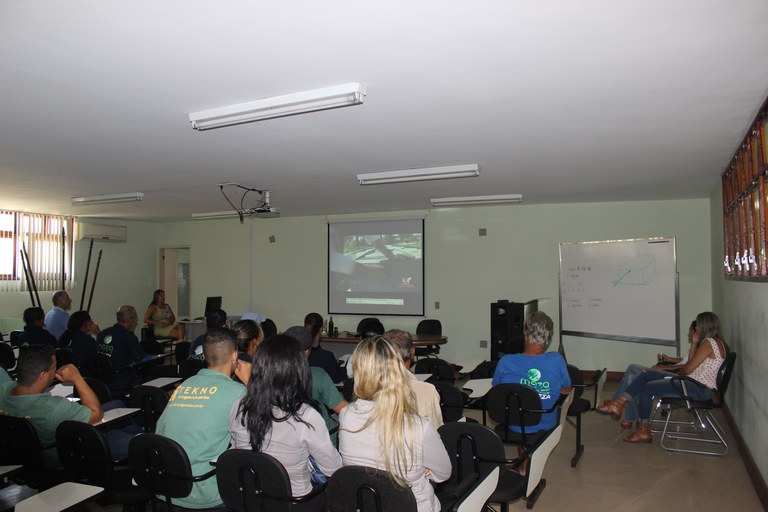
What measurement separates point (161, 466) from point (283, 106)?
2036 millimetres

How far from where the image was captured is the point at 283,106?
315 centimetres

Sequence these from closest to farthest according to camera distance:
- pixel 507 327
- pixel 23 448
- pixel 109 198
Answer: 1. pixel 23 448
2. pixel 109 198
3. pixel 507 327

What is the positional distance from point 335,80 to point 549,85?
120 centimetres

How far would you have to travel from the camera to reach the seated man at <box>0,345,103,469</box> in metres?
2.94

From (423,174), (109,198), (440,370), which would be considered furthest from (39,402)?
(109,198)

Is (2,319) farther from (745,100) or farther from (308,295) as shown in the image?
(745,100)

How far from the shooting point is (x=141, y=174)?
18.4 feet

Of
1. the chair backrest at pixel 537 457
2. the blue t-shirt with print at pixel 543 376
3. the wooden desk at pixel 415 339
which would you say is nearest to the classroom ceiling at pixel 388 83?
the blue t-shirt with print at pixel 543 376

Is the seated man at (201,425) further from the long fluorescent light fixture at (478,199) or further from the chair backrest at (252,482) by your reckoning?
the long fluorescent light fixture at (478,199)

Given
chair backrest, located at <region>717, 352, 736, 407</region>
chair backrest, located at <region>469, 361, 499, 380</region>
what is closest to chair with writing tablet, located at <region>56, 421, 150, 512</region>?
chair backrest, located at <region>469, 361, 499, 380</region>

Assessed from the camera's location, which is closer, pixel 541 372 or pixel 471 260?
pixel 541 372

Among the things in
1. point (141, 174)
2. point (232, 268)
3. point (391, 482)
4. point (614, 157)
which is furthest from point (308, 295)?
point (391, 482)

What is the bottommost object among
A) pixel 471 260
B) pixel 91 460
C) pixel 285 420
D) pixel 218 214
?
pixel 91 460

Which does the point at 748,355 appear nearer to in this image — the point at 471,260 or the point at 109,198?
the point at 471,260
